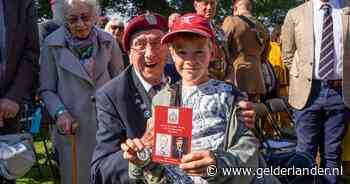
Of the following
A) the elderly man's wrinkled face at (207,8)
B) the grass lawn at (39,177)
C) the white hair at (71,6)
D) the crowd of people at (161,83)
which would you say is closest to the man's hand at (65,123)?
the crowd of people at (161,83)

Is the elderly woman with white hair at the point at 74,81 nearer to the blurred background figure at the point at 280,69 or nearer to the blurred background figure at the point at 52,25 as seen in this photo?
the blurred background figure at the point at 52,25

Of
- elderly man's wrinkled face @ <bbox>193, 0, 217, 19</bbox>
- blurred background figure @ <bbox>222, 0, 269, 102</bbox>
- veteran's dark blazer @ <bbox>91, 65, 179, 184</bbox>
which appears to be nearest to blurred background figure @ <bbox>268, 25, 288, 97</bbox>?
blurred background figure @ <bbox>222, 0, 269, 102</bbox>

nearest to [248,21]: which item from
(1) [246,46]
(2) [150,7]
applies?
(1) [246,46]

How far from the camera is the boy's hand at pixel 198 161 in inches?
80.0

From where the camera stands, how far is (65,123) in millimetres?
3338

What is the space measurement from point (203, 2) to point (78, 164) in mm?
2875

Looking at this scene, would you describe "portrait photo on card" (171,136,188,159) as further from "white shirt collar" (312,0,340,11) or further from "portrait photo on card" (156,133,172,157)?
"white shirt collar" (312,0,340,11)

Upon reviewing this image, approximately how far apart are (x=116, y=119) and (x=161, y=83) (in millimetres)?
317

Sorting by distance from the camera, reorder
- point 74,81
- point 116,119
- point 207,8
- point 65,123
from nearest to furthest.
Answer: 1. point 116,119
2. point 65,123
3. point 74,81
4. point 207,8

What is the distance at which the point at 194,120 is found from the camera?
222 cm

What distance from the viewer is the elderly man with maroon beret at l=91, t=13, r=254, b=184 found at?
2.53 metres

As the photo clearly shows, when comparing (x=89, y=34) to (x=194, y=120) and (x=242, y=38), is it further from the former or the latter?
(x=242, y=38)

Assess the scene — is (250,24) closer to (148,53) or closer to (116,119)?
(148,53)

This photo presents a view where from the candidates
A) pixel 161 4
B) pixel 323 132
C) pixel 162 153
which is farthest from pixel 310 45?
pixel 161 4
